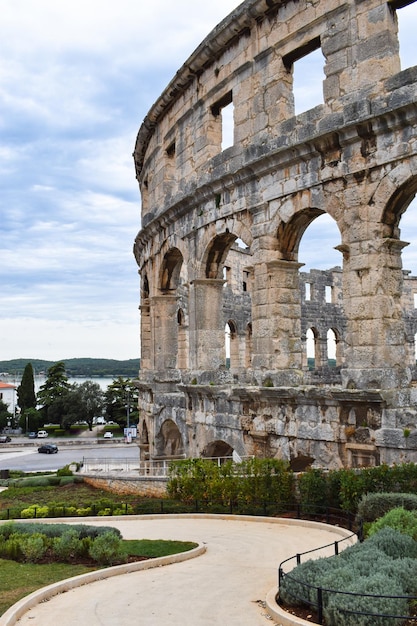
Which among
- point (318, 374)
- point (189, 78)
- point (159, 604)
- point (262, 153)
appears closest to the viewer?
point (159, 604)

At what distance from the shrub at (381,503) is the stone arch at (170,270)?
1155 cm

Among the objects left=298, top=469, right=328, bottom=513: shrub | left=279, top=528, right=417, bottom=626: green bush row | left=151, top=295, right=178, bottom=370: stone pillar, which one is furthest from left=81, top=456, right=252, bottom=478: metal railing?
left=279, top=528, right=417, bottom=626: green bush row

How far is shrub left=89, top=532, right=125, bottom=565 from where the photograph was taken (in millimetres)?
9227

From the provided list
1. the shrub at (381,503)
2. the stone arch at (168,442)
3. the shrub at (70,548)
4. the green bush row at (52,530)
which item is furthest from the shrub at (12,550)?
the stone arch at (168,442)

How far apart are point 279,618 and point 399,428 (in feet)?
17.7

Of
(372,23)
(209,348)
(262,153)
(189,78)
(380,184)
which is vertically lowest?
(209,348)

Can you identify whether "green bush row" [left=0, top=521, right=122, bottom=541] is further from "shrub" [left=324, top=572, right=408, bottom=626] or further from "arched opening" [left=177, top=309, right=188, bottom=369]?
"arched opening" [left=177, top=309, right=188, bottom=369]

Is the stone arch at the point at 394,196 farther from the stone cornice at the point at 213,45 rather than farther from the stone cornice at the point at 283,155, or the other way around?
the stone cornice at the point at 213,45

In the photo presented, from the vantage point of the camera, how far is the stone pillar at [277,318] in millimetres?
13977

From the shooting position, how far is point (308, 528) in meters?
11.1

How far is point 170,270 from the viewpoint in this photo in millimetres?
20422

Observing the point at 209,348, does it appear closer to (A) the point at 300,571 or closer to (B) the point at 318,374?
(A) the point at 300,571

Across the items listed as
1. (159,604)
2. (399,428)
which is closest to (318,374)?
(399,428)

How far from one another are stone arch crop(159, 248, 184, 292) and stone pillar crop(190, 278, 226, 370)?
3142 mm
